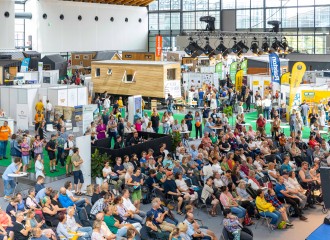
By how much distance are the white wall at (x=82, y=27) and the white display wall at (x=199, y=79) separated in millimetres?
16340

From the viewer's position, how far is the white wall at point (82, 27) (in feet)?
138

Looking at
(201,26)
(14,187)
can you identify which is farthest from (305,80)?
(14,187)

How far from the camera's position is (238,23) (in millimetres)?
43250

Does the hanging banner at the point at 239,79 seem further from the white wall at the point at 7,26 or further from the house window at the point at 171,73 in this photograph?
the white wall at the point at 7,26

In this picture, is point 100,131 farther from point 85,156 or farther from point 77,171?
point 77,171

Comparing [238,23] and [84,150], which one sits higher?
[238,23]

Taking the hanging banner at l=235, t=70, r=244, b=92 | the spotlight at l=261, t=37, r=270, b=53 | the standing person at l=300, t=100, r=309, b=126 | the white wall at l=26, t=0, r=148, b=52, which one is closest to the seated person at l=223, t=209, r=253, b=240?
the standing person at l=300, t=100, r=309, b=126

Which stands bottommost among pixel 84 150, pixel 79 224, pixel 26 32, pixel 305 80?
pixel 79 224

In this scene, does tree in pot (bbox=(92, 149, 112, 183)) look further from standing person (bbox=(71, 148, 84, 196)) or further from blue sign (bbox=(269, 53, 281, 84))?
blue sign (bbox=(269, 53, 281, 84))

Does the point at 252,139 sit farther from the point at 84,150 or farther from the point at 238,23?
the point at 238,23

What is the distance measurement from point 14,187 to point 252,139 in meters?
7.39

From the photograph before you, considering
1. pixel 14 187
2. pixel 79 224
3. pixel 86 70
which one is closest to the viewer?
pixel 79 224

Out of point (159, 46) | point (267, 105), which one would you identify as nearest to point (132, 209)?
point (267, 105)

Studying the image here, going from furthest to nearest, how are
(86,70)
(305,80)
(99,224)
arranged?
(86,70) < (305,80) < (99,224)
